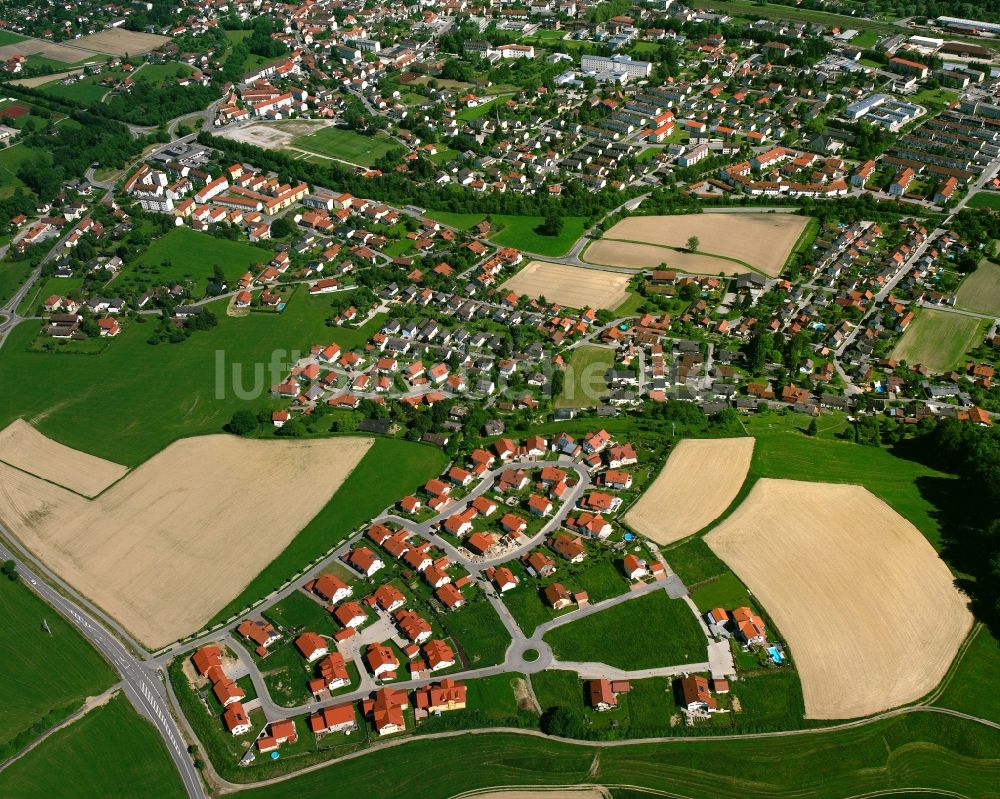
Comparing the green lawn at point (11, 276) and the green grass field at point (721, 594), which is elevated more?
the green grass field at point (721, 594)

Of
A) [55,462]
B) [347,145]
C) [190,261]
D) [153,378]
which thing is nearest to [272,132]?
[347,145]

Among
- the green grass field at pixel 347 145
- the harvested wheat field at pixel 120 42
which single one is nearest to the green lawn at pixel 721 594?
the green grass field at pixel 347 145

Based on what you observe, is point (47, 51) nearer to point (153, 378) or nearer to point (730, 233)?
point (153, 378)

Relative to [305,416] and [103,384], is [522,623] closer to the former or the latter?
[305,416]

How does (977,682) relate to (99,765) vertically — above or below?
above

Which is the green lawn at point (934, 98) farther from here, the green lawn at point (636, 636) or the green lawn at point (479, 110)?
the green lawn at point (636, 636)

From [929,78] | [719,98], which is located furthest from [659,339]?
[929,78]

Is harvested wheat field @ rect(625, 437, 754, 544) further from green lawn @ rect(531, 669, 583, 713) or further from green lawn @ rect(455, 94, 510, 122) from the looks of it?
green lawn @ rect(455, 94, 510, 122)

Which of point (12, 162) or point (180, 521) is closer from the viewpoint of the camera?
point (180, 521)
